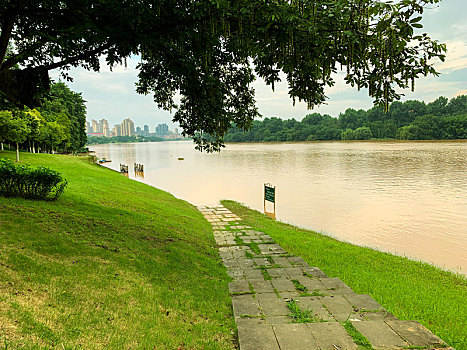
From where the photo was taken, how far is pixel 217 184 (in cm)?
3092

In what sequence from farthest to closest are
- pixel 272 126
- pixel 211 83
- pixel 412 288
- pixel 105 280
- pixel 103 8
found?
pixel 272 126
pixel 211 83
pixel 412 288
pixel 103 8
pixel 105 280

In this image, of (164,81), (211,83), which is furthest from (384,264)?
(164,81)

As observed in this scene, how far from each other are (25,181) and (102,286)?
21.7 ft

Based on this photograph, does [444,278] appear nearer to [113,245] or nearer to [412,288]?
[412,288]

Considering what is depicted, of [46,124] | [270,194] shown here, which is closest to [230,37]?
[270,194]

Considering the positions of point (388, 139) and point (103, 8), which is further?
point (388, 139)

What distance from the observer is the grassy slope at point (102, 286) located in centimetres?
335

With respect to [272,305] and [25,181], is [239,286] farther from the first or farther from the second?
[25,181]

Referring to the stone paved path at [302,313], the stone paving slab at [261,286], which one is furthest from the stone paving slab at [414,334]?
the stone paving slab at [261,286]

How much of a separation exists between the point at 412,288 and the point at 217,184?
25.4 m

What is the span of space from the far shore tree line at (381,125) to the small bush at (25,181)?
226ft

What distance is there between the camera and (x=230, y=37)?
19.0ft

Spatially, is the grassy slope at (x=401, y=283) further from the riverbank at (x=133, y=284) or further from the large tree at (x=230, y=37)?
the large tree at (x=230, y=37)

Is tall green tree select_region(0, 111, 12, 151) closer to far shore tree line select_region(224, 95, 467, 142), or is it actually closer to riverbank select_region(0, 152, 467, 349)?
riverbank select_region(0, 152, 467, 349)
